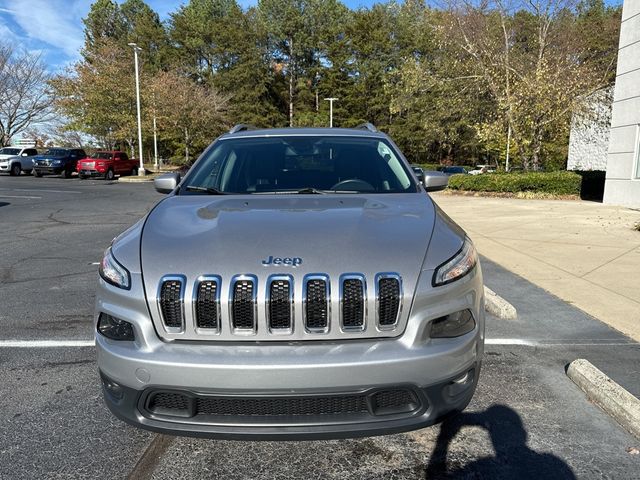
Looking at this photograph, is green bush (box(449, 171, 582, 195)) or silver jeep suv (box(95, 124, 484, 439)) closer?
silver jeep suv (box(95, 124, 484, 439))

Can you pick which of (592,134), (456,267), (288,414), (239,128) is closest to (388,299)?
(456,267)

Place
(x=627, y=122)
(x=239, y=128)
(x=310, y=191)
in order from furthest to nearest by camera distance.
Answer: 1. (x=627, y=122)
2. (x=239, y=128)
3. (x=310, y=191)

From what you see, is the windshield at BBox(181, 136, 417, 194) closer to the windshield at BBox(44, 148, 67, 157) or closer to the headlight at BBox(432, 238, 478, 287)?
the headlight at BBox(432, 238, 478, 287)

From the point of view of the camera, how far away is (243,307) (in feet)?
6.96

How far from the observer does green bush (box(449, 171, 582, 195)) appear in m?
16.8

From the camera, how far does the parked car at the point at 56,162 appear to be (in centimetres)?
2998

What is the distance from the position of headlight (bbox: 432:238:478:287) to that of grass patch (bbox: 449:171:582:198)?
1616 centimetres

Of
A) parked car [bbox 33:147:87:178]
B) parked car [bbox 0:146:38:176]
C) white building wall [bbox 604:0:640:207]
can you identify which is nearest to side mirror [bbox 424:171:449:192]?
white building wall [bbox 604:0:640:207]

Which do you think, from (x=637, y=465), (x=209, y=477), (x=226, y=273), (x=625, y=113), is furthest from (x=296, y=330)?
(x=625, y=113)

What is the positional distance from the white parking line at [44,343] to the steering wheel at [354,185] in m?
2.37

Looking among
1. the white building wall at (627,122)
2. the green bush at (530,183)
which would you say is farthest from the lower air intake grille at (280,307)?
the green bush at (530,183)

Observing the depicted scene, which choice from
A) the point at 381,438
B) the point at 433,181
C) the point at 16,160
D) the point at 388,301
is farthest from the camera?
the point at 16,160

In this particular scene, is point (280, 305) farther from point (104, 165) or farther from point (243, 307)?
point (104, 165)

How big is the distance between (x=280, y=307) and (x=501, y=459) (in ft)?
4.73
